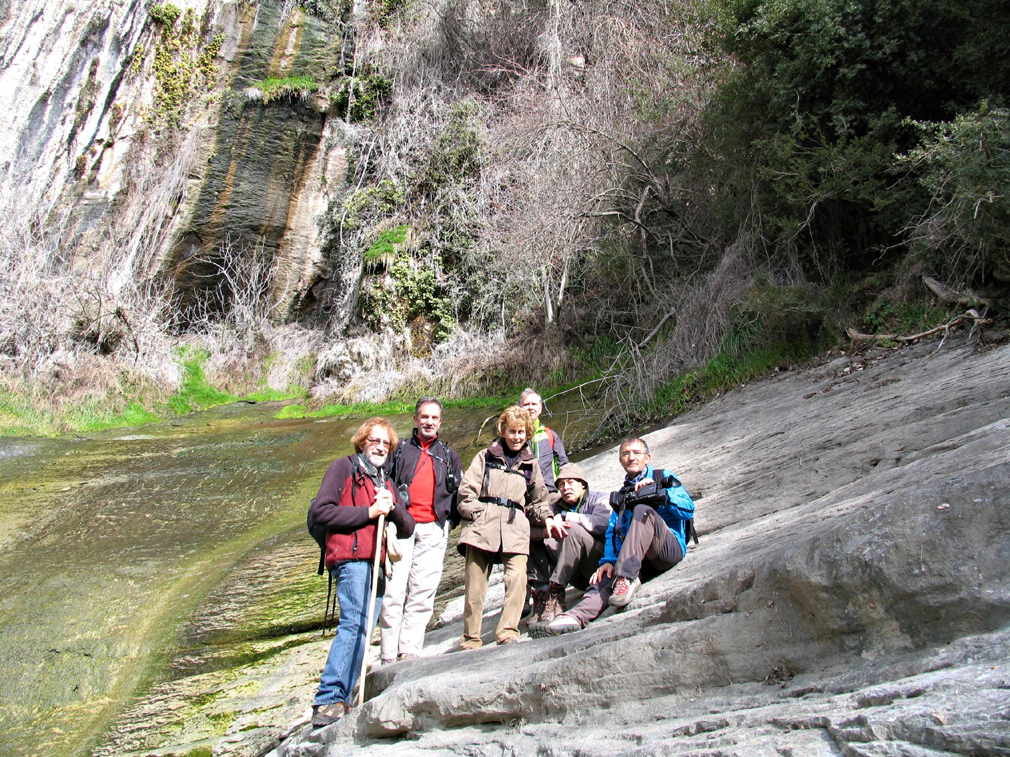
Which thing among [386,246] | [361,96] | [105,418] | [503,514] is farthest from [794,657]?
[361,96]

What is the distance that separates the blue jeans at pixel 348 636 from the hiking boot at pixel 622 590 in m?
1.30

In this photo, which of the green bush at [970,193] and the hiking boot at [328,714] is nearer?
the hiking boot at [328,714]

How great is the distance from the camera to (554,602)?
183 inches

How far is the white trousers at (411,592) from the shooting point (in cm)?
477

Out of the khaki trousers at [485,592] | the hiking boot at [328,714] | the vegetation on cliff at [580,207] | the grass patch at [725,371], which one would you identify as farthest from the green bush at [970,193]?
the hiking boot at [328,714]

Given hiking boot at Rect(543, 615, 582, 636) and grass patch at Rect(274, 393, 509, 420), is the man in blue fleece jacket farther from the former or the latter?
grass patch at Rect(274, 393, 509, 420)

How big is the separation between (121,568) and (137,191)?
15.2 metres

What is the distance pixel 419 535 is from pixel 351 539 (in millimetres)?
541

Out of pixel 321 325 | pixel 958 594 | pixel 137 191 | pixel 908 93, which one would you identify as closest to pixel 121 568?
pixel 958 594

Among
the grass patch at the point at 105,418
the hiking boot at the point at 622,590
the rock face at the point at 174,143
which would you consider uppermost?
the rock face at the point at 174,143

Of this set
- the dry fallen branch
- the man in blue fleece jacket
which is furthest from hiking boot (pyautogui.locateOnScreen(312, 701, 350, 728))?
the dry fallen branch

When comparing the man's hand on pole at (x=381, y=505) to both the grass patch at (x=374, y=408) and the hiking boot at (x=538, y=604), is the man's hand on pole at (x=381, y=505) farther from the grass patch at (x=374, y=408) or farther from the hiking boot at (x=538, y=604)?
the grass patch at (x=374, y=408)

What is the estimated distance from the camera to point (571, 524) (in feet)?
15.8

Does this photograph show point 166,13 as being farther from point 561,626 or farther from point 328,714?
point 561,626
